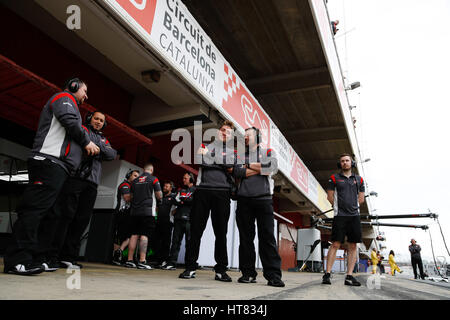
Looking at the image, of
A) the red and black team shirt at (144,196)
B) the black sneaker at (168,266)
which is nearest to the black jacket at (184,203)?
the red and black team shirt at (144,196)

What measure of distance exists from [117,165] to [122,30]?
301 centimetres

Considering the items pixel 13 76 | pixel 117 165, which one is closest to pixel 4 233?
pixel 117 165

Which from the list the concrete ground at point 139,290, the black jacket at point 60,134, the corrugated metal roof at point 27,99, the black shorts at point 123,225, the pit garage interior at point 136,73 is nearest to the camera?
the concrete ground at point 139,290

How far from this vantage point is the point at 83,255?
17.1 feet

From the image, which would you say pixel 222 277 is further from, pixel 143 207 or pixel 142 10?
pixel 142 10

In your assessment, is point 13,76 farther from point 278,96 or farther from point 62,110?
point 278,96

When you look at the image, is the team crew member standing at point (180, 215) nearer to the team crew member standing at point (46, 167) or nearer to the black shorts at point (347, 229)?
the black shorts at point (347, 229)

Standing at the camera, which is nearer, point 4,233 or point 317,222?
point 4,233

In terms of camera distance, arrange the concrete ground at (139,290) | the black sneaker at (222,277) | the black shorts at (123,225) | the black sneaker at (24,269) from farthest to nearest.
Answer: the black shorts at (123,225) < the black sneaker at (222,277) < the black sneaker at (24,269) < the concrete ground at (139,290)

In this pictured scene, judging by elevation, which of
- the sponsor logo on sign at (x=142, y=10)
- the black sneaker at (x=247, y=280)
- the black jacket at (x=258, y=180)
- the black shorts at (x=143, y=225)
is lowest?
the black sneaker at (x=247, y=280)

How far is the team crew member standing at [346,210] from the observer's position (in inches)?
142

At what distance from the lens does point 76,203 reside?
2.63 meters

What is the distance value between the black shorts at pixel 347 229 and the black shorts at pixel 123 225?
3136 millimetres

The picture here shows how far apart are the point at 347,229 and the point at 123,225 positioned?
3.51 m
